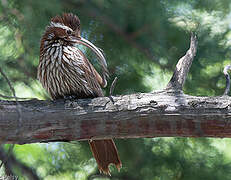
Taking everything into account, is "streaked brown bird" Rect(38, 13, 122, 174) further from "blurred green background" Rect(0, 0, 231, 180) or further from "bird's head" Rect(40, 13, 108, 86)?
"blurred green background" Rect(0, 0, 231, 180)

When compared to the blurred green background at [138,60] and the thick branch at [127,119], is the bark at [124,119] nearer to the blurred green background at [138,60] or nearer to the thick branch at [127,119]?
the thick branch at [127,119]

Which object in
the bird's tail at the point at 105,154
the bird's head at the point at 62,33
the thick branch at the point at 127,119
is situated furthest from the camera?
the bird's head at the point at 62,33

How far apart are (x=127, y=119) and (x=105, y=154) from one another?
2.21 feet

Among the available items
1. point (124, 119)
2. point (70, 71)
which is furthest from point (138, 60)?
point (124, 119)

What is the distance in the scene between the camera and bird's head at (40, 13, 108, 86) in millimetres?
3227

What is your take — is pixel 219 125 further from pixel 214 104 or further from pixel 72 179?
pixel 72 179

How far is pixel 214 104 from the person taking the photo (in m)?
2.50

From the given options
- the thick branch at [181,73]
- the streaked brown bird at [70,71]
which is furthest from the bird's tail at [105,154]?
the thick branch at [181,73]

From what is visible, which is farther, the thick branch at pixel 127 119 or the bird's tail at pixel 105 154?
the bird's tail at pixel 105 154

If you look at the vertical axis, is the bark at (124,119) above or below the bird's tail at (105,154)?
above

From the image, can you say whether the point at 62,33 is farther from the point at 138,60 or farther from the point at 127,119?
the point at 127,119

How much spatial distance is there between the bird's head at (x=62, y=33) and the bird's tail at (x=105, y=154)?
21.5 inches

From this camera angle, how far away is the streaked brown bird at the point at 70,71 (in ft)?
10.2

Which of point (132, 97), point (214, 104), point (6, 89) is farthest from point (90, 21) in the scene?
point (214, 104)
